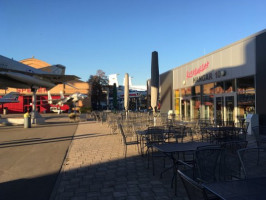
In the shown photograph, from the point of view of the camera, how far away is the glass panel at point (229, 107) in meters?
12.7

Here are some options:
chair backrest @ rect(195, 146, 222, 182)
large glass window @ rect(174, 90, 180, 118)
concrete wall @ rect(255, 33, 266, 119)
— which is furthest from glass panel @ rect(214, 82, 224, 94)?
chair backrest @ rect(195, 146, 222, 182)

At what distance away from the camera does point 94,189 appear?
4285mm

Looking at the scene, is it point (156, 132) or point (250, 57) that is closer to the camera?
point (156, 132)

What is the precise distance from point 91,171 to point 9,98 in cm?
3755

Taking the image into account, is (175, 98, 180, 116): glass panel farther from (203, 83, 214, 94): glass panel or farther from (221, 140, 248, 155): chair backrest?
(221, 140, 248, 155): chair backrest

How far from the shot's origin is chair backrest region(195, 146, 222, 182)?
9.82ft

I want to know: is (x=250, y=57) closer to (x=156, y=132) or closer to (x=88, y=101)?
(x=156, y=132)

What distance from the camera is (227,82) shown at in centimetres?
1320

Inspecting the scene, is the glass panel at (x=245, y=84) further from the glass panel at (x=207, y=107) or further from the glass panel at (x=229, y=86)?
the glass panel at (x=207, y=107)

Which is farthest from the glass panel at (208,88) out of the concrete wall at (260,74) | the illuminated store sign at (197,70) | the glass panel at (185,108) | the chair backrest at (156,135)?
the chair backrest at (156,135)

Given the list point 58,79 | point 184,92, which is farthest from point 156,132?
point 58,79

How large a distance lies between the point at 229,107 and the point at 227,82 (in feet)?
4.62

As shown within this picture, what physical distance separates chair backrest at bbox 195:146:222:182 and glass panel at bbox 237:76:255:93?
30.4 feet

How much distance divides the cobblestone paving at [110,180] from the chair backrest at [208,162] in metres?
0.97
